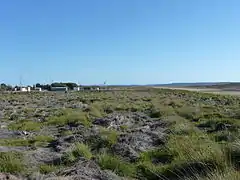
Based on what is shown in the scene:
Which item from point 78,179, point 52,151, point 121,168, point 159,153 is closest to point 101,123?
point 52,151

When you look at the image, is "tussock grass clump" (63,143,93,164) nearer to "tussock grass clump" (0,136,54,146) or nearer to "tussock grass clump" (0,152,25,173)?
"tussock grass clump" (0,152,25,173)

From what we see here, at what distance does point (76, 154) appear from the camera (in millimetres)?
10578

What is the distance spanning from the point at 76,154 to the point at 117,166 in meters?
1.88

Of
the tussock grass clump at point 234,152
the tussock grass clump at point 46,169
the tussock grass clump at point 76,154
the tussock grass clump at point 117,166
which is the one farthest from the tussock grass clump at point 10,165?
the tussock grass clump at point 234,152

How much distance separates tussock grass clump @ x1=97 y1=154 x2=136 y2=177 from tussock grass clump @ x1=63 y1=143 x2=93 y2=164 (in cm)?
61

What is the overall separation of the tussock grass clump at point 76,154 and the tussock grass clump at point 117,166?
0.61 m

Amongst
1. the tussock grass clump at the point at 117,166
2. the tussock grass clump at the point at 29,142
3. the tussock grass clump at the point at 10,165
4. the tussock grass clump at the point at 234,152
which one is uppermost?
the tussock grass clump at the point at 234,152

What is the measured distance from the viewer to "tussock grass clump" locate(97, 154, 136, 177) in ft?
28.9

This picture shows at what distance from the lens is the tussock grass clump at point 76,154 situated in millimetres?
9875

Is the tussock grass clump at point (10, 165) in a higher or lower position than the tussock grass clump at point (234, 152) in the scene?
lower

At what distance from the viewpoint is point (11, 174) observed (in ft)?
27.0

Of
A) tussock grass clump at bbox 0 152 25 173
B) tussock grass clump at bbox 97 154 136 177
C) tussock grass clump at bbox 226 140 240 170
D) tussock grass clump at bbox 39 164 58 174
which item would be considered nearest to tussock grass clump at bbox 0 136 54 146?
tussock grass clump at bbox 0 152 25 173

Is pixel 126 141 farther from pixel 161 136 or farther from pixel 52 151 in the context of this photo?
pixel 52 151

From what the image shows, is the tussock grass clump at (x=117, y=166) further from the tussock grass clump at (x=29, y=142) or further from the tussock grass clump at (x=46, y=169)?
the tussock grass clump at (x=29, y=142)
